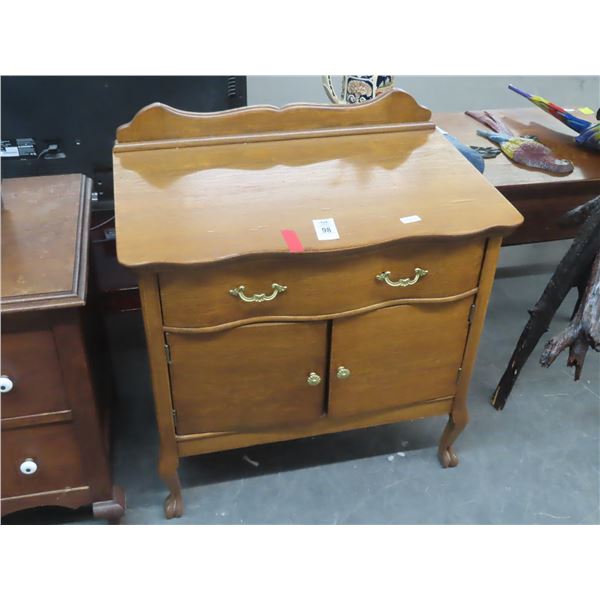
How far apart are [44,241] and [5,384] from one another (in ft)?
0.97

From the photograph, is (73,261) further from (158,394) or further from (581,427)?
(581,427)

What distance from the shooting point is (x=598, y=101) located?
293 cm

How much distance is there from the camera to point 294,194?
1.33 m

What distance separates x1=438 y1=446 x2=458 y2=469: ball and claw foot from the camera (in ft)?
5.70

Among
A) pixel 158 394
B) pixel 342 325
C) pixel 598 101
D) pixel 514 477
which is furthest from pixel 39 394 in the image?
pixel 598 101

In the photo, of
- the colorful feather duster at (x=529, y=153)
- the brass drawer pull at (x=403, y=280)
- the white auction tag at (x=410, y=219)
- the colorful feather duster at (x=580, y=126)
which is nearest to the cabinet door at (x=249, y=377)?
the brass drawer pull at (x=403, y=280)

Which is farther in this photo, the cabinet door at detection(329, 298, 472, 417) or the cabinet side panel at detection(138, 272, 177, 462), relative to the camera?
the cabinet door at detection(329, 298, 472, 417)

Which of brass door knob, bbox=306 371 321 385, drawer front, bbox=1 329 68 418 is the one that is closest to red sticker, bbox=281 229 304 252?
brass door knob, bbox=306 371 321 385

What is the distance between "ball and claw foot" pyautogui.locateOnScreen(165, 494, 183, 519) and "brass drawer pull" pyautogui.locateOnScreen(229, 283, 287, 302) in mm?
630

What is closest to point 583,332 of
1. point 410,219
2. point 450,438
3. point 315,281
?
point 450,438

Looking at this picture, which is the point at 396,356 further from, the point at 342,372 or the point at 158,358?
the point at 158,358

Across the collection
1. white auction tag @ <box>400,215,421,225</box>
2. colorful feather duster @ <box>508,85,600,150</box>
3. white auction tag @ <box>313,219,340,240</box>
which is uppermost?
white auction tag @ <box>400,215,421,225</box>

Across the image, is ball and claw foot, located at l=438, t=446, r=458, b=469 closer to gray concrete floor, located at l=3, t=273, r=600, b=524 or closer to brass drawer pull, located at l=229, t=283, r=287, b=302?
gray concrete floor, located at l=3, t=273, r=600, b=524

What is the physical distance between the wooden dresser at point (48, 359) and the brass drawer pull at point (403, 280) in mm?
584
